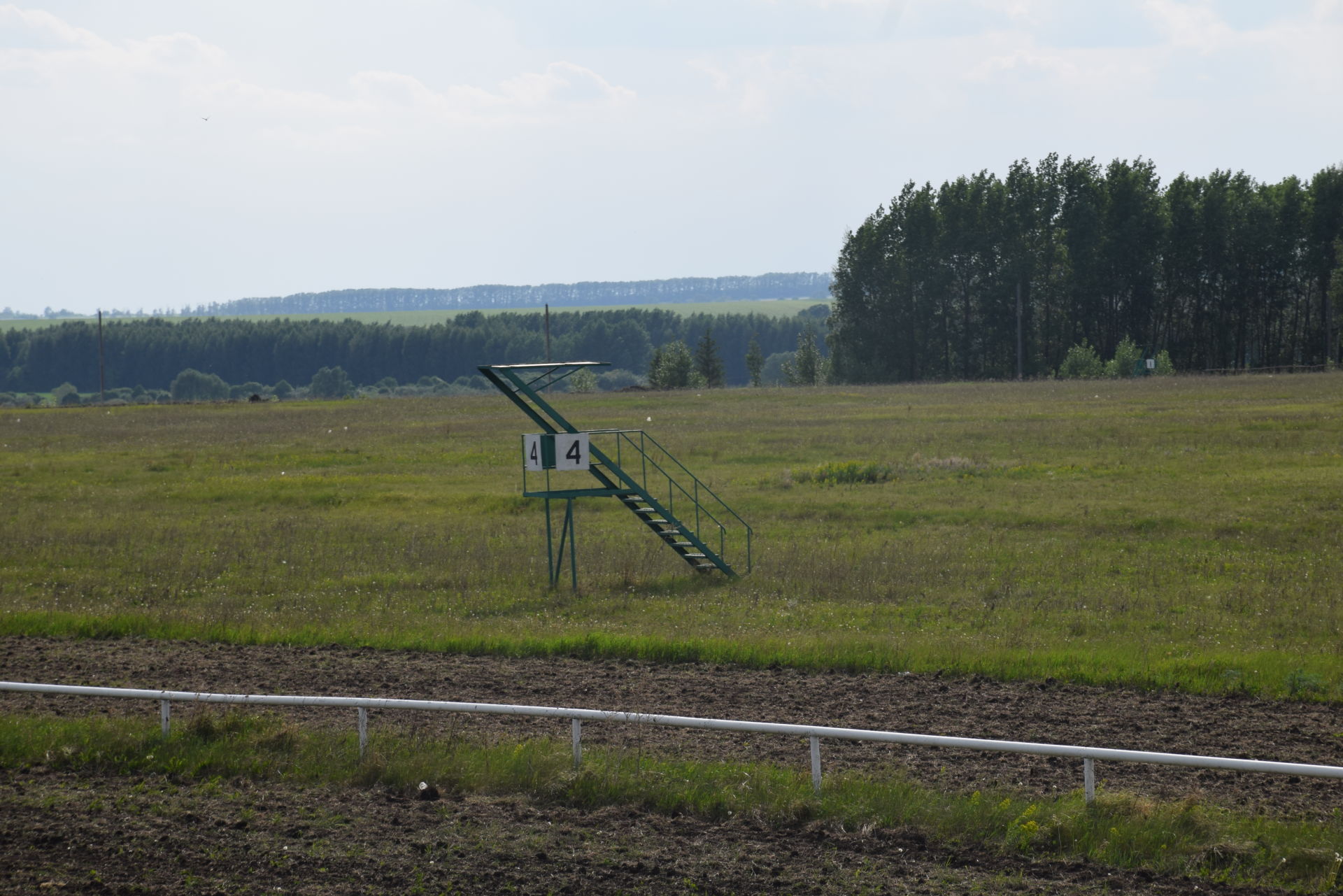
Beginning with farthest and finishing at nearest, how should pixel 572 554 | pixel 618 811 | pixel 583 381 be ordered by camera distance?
pixel 583 381, pixel 572 554, pixel 618 811

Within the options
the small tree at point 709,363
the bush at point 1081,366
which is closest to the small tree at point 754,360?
the small tree at point 709,363

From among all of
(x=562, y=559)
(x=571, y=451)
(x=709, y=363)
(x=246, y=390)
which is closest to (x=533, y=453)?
(x=571, y=451)

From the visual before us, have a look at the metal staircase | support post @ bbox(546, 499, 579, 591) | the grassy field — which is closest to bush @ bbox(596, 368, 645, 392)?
the grassy field

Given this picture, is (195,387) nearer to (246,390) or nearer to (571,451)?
(246,390)

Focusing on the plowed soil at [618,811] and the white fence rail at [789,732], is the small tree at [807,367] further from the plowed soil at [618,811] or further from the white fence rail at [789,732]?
the white fence rail at [789,732]

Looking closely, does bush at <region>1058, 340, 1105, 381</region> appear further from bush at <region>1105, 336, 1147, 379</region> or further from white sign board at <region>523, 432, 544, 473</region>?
white sign board at <region>523, 432, 544, 473</region>

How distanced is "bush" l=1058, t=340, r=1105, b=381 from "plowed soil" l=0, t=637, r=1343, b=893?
82.2 meters

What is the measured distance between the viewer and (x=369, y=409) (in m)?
82.1

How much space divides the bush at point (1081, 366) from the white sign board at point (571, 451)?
251ft

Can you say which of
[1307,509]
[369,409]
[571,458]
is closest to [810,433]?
[1307,509]

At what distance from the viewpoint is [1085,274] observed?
108250mm

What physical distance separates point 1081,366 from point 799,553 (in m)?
75.1

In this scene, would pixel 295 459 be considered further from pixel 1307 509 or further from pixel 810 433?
pixel 1307 509

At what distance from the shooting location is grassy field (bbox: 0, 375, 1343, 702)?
1708 cm
